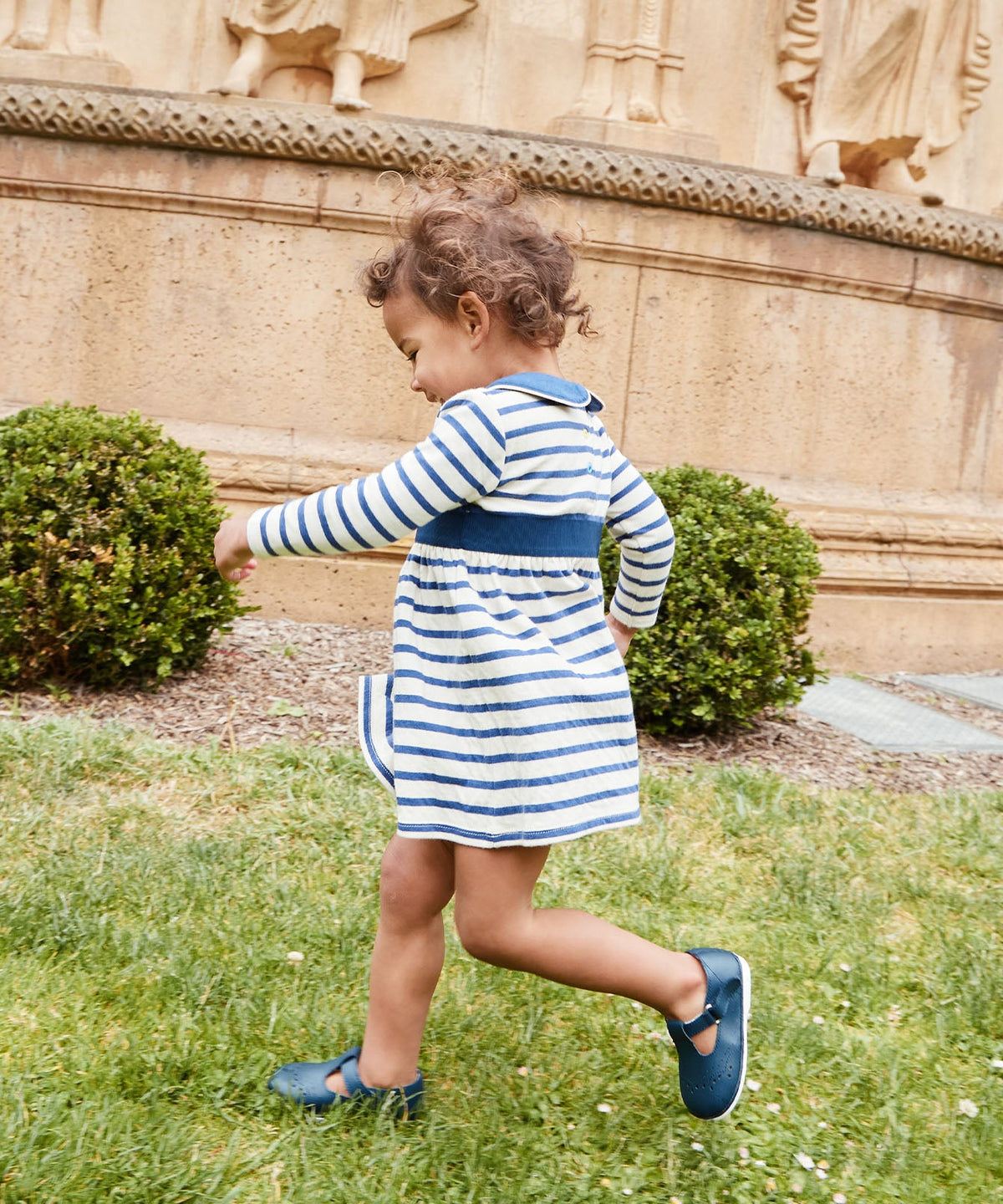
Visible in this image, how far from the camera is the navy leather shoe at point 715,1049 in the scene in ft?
7.26

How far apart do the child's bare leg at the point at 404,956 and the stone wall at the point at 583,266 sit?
12.6 feet

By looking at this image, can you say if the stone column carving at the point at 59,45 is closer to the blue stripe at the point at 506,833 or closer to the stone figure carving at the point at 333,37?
the stone figure carving at the point at 333,37

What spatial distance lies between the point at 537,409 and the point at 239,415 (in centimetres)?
416

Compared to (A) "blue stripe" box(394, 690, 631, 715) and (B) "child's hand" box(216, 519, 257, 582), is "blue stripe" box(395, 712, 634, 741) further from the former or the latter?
(B) "child's hand" box(216, 519, 257, 582)

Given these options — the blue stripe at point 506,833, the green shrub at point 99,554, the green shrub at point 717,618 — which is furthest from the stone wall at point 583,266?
the blue stripe at point 506,833

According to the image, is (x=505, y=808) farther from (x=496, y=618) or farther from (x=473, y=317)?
(x=473, y=317)

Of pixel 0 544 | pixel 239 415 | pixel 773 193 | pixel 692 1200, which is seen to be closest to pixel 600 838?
pixel 692 1200

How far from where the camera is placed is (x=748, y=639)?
15.4 ft

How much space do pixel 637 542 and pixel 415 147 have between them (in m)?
3.99

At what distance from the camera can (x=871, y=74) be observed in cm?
660

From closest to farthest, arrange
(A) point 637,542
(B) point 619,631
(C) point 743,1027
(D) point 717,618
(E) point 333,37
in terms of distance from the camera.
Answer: (C) point 743,1027 → (A) point 637,542 → (B) point 619,631 → (D) point 717,618 → (E) point 333,37

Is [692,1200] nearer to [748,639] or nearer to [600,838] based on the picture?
[600,838]

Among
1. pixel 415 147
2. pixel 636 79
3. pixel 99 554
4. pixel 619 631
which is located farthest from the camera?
pixel 636 79

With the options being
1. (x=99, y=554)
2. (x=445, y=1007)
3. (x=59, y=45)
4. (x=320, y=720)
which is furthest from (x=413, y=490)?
(x=59, y=45)
